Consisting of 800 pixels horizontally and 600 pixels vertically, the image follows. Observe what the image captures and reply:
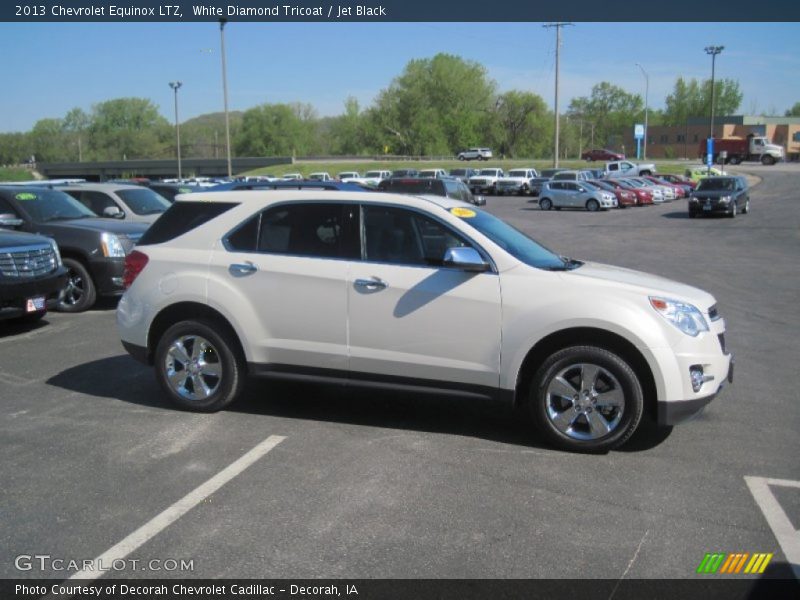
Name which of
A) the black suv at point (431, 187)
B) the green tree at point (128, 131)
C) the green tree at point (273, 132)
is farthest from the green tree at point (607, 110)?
the black suv at point (431, 187)

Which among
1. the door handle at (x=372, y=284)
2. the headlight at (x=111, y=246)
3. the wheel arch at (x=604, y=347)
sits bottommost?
the wheel arch at (x=604, y=347)

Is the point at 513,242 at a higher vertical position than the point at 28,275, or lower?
higher

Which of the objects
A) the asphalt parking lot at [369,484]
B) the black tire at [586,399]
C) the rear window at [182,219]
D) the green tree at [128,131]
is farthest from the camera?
the green tree at [128,131]

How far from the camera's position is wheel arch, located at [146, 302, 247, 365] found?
6039 mm

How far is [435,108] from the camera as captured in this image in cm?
12756

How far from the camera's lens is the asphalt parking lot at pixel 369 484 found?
150 inches

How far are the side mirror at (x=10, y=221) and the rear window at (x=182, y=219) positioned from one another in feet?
18.4

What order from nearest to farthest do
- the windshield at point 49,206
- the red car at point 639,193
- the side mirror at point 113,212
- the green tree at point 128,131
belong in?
the windshield at point 49,206 < the side mirror at point 113,212 < the red car at point 639,193 < the green tree at point 128,131

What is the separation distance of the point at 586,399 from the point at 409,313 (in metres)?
1.37

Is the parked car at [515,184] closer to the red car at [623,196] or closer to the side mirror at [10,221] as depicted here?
the red car at [623,196]

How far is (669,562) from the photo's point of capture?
3.76 meters

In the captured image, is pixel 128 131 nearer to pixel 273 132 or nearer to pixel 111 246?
pixel 273 132

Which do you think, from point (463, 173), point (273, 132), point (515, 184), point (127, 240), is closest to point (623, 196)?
point (515, 184)

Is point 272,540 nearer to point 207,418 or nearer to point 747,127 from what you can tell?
point 207,418
